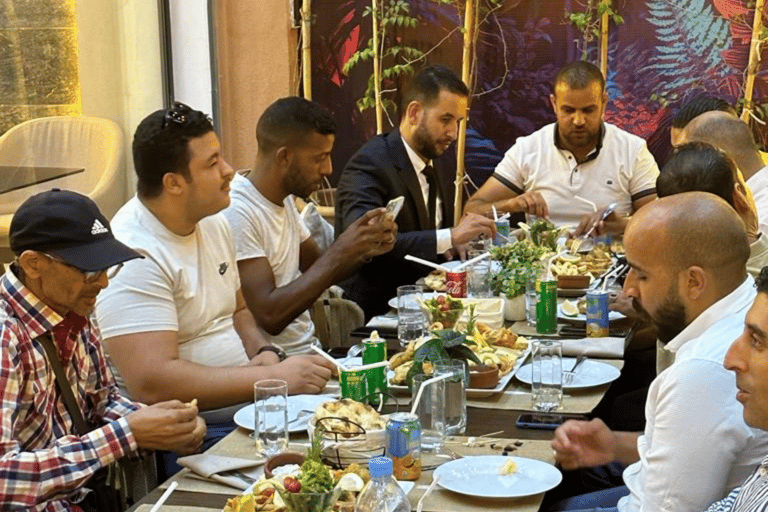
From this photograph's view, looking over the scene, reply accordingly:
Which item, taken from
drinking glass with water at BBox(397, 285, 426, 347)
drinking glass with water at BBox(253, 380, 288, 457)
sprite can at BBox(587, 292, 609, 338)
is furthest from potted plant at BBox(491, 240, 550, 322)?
drinking glass with water at BBox(253, 380, 288, 457)

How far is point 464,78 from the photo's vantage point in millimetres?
7559

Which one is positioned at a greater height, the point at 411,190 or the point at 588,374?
the point at 411,190

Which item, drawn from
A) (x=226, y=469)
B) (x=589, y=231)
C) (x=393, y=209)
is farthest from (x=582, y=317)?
(x=226, y=469)

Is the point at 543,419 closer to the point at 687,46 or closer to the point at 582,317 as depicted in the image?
the point at 582,317

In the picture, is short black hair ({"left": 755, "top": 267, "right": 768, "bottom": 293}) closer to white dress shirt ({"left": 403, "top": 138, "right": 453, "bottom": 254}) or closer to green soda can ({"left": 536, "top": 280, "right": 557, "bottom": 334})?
green soda can ({"left": 536, "top": 280, "right": 557, "bottom": 334})

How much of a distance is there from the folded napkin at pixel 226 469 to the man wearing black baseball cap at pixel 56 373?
0.19m

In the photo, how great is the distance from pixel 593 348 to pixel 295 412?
1.09 meters

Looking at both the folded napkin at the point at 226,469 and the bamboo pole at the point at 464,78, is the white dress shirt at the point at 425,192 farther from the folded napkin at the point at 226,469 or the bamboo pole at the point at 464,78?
the folded napkin at the point at 226,469

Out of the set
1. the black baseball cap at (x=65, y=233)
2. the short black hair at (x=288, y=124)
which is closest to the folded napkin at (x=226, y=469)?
the black baseball cap at (x=65, y=233)

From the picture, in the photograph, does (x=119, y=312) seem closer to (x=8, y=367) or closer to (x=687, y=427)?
(x=8, y=367)

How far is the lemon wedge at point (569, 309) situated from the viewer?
420 cm

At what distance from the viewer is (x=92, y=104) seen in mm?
6230

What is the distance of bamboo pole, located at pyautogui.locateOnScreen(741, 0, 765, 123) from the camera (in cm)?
713

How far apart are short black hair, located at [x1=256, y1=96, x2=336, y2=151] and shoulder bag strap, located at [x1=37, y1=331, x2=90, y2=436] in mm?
1758
